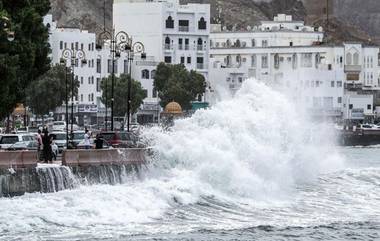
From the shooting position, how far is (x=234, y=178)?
68625 mm

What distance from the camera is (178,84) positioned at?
164 meters

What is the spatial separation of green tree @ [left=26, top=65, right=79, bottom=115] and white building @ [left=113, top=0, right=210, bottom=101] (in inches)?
1421

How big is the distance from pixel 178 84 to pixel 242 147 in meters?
91.7

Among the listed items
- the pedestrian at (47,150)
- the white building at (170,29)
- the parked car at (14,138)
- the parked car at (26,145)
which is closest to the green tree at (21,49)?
the pedestrian at (47,150)

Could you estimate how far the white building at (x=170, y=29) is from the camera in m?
179

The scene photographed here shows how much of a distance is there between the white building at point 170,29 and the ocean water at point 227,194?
3485 inches

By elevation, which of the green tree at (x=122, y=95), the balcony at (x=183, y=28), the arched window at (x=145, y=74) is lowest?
the green tree at (x=122, y=95)

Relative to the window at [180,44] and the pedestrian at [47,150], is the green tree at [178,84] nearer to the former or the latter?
the window at [180,44]

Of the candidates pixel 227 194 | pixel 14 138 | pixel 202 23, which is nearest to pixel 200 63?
pixel 202 23

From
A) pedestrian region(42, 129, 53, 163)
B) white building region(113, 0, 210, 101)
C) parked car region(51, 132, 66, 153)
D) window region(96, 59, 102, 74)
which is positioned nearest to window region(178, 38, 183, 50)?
white building region(113, 0, 210, 101)

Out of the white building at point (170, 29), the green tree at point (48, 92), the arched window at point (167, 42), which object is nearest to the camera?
the green tree at point (48, 92)

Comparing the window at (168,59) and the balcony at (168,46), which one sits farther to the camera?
the balcony at (168,46)

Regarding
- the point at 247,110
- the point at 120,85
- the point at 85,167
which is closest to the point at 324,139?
the point at 247,110

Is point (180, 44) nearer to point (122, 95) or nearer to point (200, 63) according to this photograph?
point (200, 63)
